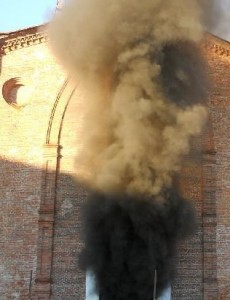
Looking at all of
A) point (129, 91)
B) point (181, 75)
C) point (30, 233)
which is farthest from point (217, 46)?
point (30, 233)

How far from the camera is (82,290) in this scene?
45.8 feet

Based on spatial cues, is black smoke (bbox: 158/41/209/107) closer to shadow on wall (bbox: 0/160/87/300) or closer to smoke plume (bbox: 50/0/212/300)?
smoke plume (bbox: 50/0/212/300)

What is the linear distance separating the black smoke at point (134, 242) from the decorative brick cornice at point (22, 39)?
478cm

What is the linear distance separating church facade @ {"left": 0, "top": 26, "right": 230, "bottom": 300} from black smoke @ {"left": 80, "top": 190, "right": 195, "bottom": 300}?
1005mm

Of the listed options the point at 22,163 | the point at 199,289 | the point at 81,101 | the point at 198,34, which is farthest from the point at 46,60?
the point at 199,289

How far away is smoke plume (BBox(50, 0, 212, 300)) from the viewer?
12.8 metres

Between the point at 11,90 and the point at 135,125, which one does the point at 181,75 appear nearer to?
the point at 135,125

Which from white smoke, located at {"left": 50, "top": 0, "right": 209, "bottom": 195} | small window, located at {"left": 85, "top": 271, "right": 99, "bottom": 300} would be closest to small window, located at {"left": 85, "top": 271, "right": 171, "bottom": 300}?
small window, located at {"left": 85, "top": 271, "right": 99, "bottom": 300}

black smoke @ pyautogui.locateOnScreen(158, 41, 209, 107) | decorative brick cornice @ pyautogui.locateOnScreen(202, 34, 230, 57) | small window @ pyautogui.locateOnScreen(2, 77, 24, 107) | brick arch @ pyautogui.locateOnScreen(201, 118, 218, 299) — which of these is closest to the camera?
black smoke @ pyautogui.locateOnScreen(158, 41, 209, 107)

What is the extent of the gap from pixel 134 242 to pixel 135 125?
8.26ft

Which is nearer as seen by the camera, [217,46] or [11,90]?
[217,46]

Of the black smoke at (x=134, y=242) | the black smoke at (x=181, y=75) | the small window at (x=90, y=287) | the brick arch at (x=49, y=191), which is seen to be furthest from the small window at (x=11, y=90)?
the small window at (x=90, y=287)

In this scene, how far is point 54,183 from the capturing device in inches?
575

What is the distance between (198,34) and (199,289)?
5.81m
